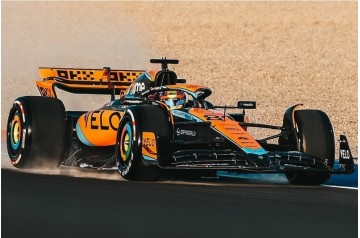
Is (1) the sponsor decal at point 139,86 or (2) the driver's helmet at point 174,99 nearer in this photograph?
(2) the driver's helmet at point 174,99

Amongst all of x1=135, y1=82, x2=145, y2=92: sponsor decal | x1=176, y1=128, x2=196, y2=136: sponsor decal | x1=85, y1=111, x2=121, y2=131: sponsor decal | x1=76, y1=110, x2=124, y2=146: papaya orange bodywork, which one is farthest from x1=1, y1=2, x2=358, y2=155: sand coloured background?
x1=176, y1=128, x2=196, y2=136: sponsor decal

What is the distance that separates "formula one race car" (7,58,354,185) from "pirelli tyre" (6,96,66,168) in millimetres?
13

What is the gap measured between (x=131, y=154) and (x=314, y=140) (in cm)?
236

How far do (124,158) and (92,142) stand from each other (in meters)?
1.64

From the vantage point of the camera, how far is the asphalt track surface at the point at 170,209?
830 cm

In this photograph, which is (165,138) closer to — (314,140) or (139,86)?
(314,140)

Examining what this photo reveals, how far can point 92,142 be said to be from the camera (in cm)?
1372

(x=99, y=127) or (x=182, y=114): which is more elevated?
(x=182, y=114)

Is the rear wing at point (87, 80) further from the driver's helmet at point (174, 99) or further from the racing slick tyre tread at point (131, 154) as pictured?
the racing slick tyre tread at point (131, 154)

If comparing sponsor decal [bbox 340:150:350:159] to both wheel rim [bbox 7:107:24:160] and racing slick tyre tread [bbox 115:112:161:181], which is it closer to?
racing slick tyre tread [bbox 115:112:161:181]

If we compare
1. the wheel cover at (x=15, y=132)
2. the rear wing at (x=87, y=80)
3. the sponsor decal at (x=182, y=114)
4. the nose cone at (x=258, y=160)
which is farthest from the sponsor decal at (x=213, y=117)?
the rear wing at (x=87, y=80)

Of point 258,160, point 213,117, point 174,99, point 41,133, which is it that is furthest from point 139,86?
point 258,160

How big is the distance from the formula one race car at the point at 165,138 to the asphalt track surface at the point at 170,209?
0.31 metres

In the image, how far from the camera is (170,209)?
9523 mm
